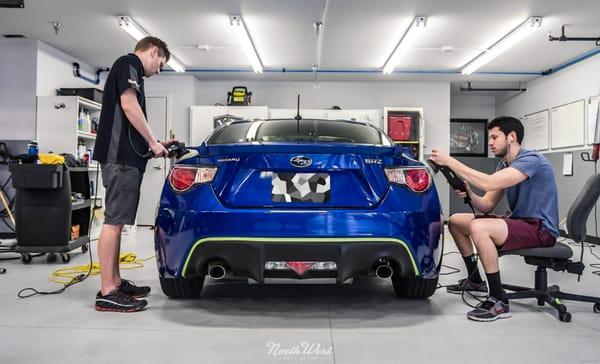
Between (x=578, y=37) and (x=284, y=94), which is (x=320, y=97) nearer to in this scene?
(x=284, y=94)

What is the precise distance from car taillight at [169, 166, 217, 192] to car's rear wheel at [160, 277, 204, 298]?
0.58m

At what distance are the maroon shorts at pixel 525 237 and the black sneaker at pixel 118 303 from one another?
195cm

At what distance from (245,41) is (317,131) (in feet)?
14.1

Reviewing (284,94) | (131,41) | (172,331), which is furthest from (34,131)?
(172,331)

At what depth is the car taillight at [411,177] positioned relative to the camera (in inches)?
80.5

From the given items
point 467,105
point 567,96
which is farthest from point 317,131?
point 467,105

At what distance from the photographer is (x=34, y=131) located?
→ 6547 millimetres

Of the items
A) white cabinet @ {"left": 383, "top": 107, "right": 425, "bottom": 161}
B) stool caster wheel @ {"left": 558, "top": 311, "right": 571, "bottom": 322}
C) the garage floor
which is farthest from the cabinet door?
stool caster wheel @ {"left": 558, "top": 311, "right": 571, "bottom": 322}

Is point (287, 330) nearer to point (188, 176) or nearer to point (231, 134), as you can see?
point (188, 176)

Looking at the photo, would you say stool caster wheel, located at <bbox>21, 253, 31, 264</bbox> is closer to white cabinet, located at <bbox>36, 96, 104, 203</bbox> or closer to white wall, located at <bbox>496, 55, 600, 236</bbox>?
white cabinet, located at <bbox>36, 96, 104, 203</bbox>

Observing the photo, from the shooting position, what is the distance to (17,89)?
657 centimetres

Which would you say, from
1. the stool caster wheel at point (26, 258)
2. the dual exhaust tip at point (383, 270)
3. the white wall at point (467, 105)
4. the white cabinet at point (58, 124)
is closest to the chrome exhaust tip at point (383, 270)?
the dual exhaust tip at point (383, 270)

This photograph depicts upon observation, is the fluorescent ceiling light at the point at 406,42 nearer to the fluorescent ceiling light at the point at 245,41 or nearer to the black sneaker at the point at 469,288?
the fluorescent ceiling light at the point at 245,41

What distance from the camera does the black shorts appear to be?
2.41 metres
